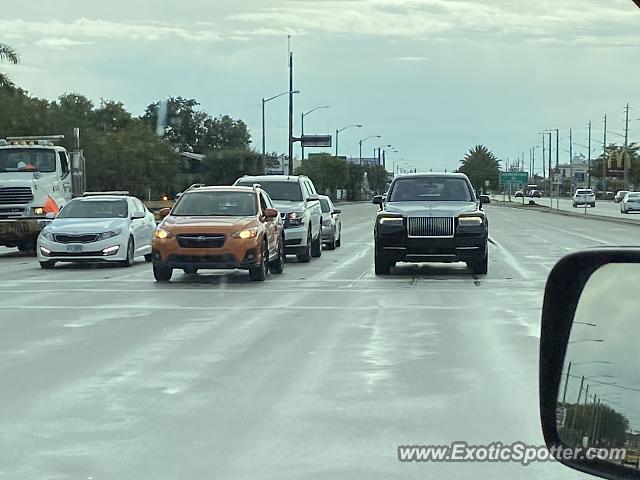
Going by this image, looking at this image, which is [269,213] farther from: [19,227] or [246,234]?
[19,227]

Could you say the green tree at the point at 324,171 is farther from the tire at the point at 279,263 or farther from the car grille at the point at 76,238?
the tire at the point at 279,263

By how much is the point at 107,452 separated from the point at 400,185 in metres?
15.1

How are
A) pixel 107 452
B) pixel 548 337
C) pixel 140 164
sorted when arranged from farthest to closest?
pixel 140 164 → pixel 107 452 → pixel 548 337

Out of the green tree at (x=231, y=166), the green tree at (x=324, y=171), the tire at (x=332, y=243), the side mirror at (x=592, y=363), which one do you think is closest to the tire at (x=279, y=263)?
the tire at (x=332, y=243)

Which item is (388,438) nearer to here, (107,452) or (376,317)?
(107,452)

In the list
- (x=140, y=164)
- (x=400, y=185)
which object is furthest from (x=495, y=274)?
(x=140, y=164)

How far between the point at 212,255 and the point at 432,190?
15.7 feet

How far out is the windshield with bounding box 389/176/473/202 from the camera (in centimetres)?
2078

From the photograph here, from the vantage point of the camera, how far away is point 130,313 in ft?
46.6

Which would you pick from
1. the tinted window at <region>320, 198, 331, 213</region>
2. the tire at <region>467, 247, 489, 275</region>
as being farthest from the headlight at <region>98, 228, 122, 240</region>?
the tinted window at <region>320, 198, 331, 213</region>

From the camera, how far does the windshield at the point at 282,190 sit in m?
25.4

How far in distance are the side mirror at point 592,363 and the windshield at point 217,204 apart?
55.5 ft

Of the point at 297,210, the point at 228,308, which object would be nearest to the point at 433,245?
the point at 297,210

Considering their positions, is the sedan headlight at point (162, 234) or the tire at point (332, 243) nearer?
the sedan headlight at point (162, 234)
